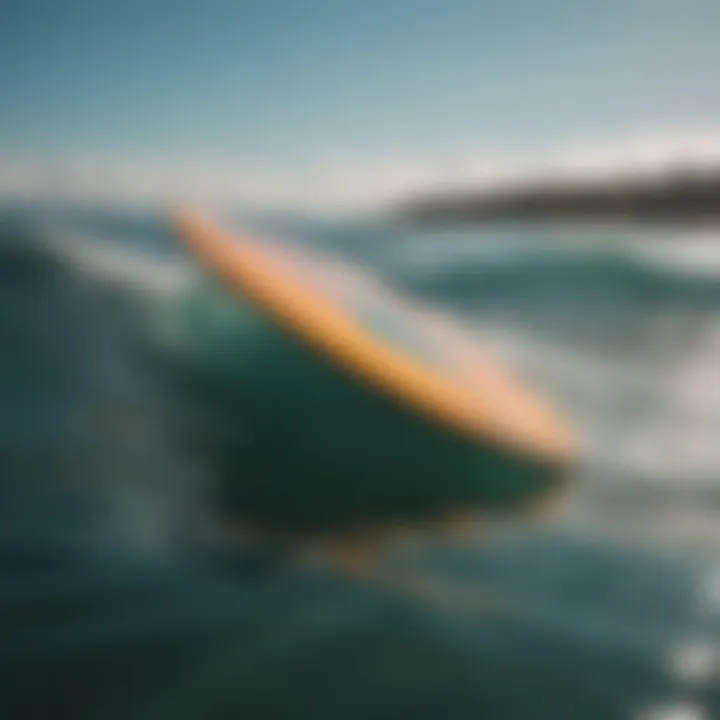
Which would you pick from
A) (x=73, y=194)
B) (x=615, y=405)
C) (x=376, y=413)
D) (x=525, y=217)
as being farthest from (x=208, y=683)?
(x=525, y=217)

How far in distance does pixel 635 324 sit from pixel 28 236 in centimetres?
83

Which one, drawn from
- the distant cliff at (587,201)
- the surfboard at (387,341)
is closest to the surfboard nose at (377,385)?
the surfboard at (387,341)

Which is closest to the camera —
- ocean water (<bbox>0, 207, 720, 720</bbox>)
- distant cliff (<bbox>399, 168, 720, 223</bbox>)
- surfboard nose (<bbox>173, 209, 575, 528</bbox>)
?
ocean water (<bbox>0, 207, 720, 720</bbox>)

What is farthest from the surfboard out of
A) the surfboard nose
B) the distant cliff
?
the distant cliff

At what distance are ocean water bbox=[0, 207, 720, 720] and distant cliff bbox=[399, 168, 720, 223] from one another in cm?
3

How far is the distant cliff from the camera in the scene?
45.8 inches

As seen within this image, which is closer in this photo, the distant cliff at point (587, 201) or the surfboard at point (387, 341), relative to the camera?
the surfboard at point (387, 341)

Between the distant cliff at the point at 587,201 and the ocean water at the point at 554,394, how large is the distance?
0.03m

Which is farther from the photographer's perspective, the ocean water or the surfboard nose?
the surfboard nose

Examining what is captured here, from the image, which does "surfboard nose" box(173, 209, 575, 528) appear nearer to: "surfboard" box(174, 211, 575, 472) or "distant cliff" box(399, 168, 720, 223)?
"surfboard" box(174, 211, 575, 472)

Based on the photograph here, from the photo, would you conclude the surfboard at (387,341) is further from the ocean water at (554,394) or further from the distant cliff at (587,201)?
the distant cliff at (587,201)

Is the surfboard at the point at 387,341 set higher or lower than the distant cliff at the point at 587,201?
lower

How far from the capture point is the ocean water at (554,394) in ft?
2.23

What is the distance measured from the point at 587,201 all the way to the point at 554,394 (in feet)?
1.11
